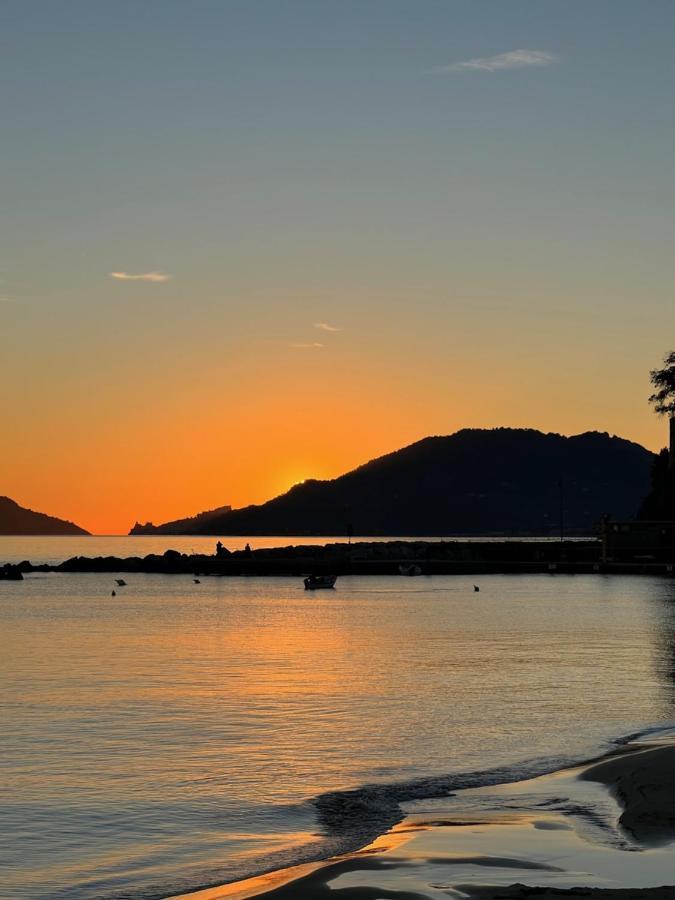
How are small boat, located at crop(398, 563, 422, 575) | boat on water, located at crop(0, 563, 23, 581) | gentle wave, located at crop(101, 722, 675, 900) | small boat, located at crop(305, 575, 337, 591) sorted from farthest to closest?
boat on water, located at crop(0, 563, 23, 581)
small boat, located at crop(398, 563, 422, 575)
small boat, located at crop(305, 575, 337, 591)
gentle wave, located at crop(101, 722, 675, 900)

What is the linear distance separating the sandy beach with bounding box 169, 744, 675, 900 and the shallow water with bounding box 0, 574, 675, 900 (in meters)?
1.22

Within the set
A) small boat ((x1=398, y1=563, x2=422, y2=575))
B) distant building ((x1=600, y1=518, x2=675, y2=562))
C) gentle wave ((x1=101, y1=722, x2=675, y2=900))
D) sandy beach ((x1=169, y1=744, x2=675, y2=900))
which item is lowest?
gentle wave ((x1=101, y1=722, x2=675, y2=900))

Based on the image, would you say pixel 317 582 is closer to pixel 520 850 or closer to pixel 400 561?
pixel 400 561

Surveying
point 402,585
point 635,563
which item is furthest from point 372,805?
point 635,563

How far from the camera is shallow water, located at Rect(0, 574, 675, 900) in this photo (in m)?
20.6

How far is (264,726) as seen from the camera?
111ft

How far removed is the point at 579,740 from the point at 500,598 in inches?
3351

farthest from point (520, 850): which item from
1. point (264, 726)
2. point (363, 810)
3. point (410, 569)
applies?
point (410, 569)

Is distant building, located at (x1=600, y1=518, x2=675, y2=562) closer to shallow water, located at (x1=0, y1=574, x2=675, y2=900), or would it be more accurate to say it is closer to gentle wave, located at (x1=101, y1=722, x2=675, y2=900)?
shallow water, located at (x1=0, y1=574, x2=675, y2=900)

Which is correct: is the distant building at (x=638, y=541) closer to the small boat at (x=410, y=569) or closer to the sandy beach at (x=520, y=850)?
the small boat at (x=410, y=569)

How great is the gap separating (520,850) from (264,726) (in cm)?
1613

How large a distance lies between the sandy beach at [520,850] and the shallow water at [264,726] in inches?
48.0

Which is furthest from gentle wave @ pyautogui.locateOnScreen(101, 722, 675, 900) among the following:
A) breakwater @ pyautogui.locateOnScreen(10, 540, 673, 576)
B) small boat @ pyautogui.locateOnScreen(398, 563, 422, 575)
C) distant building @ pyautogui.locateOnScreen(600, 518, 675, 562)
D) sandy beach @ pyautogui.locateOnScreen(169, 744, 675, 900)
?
small boat @ pyautogui.locateOnScreen(398, 563, 422, 575)

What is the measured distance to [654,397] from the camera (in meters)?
161
